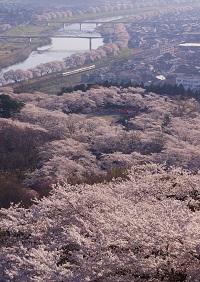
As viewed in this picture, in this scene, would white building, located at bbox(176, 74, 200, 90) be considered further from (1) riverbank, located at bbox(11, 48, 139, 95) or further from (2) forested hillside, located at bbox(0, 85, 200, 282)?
(2) forested hillside, located at bbox(0, 85, 200, 282)

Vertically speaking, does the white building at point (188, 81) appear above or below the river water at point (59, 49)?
above

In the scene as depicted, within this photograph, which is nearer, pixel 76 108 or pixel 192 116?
pixel 192 116

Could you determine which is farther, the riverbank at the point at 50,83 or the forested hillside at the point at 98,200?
the riverbank at the point at 50,83

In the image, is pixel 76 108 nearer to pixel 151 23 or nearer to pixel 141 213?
pixel 141 213

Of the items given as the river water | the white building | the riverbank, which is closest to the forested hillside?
the white building

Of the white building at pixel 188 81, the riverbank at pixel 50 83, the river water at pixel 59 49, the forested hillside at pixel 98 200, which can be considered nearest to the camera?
the forested hillside at pixel 98 200

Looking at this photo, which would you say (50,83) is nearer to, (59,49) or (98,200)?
(59,49)

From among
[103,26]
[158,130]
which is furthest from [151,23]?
[158,130]

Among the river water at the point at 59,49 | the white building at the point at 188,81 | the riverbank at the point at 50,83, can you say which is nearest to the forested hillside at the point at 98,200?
the white building at the point at 188,81

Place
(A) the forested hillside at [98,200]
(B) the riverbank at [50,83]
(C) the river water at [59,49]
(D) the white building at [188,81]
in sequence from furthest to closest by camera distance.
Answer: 1. (C) the river water at [59,49]
2. (B) the riverbank at [50,83]
3. (D) the white building at [188,81]
4. (A) the forested hillside at [98,200]

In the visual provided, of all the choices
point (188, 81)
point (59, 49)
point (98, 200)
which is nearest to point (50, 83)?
point (188, 81)

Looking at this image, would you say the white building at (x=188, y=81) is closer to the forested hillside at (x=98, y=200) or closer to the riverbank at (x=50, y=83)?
the riverbank at (x=50, y=83)
